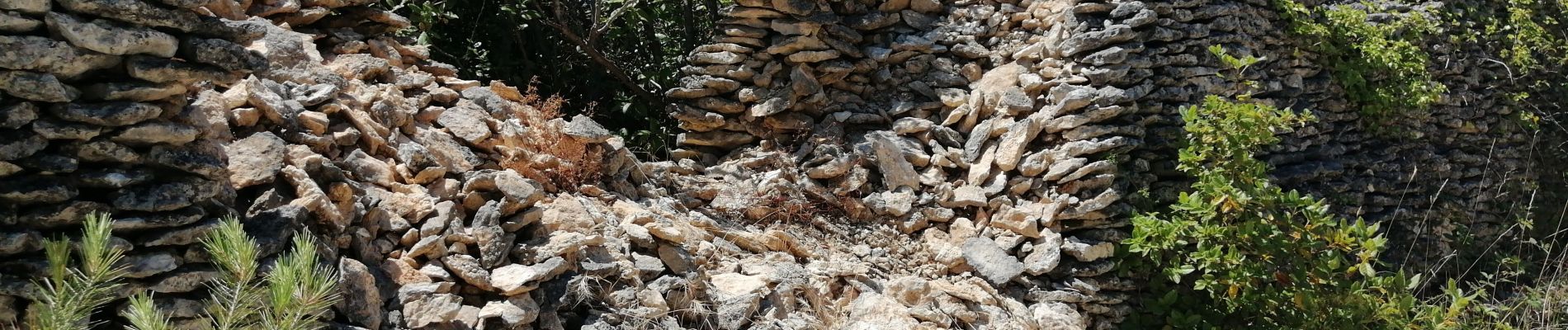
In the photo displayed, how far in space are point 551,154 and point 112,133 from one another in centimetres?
166

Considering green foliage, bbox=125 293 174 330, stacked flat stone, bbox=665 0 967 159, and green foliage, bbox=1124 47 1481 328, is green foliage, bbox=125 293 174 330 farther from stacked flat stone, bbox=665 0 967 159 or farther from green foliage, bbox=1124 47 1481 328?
green foliage, bbox=1124 47 1481 328

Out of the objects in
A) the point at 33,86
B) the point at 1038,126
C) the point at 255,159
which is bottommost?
the point at 1038,126

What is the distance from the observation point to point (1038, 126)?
4.75 meters

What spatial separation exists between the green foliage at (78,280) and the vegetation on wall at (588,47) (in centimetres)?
288

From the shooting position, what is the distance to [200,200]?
3.06 meters

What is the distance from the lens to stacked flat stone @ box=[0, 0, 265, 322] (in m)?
2.73

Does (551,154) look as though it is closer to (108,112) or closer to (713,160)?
(713,160)

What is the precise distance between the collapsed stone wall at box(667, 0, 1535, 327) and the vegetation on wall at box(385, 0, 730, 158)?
71 cm

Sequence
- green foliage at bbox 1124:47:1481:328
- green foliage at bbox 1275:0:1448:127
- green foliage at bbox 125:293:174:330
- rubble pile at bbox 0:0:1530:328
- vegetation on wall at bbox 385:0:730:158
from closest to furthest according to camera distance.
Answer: green foliage at bbox 125:293:174:330
rubble pile at bbox 0:0:1530:328
green foliage at bbox 1124:47:1481:328
green foliage at bbox 1275:0:1448:127
vegetation on wall at bbox 385:0:730:158

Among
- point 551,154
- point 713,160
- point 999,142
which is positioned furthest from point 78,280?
point 999,142

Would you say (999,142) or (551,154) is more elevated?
(551,154)

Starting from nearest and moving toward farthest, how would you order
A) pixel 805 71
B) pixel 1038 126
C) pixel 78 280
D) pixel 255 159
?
pixel 78 280 < pixel 255 159 < pixel 1038 126 < pixel 805 71

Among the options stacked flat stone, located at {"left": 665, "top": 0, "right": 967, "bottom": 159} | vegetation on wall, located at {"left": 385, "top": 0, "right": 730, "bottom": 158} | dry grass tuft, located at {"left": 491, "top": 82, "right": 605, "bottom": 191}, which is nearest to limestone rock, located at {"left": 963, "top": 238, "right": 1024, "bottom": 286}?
stacked flat stone, located at {"left": 665, "top": 0, "right": 967, "bottom": 159}

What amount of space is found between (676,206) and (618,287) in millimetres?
838
